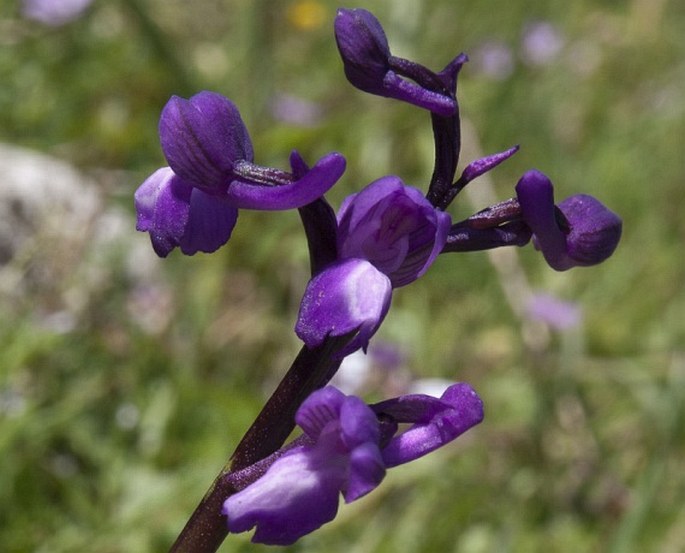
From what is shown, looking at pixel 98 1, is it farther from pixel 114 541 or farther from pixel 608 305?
pixel 114 541

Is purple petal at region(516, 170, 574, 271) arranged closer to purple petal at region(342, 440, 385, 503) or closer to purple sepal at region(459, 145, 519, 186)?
purple sepal at region(459, 145, 519, 186)

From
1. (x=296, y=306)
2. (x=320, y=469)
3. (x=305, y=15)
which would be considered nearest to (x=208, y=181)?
(x=320, y=469)

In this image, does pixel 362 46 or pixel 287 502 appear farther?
pixel 362 46

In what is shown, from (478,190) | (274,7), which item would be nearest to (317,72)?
(274,7)

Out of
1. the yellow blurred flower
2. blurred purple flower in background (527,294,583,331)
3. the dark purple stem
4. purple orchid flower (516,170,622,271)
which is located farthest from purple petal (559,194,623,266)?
the yellow blurred flower

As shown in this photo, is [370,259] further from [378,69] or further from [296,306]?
[296,306]

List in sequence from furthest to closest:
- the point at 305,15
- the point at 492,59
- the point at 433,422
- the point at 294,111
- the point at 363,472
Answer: the point at 492,59 → the point at 305,15 → the point at 294,111 → the point at 433,422 → the point at 363,472

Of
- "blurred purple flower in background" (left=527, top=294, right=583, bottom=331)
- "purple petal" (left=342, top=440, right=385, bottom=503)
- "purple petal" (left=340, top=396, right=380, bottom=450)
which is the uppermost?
"purple petal" (left=340, top=396, right=380, bottom=450)

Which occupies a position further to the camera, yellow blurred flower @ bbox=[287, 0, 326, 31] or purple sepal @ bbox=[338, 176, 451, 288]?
yellow blurred flower @ bbox=[287, 0, 326, 31]

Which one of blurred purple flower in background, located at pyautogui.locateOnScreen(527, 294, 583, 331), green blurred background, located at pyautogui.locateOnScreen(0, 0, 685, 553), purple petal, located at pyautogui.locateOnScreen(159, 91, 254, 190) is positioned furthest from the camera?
blurred purple flower in background, located at pyautogui.locateOnScreen(527, 294, 583, 331)
